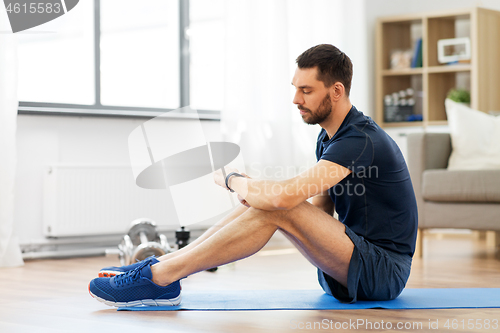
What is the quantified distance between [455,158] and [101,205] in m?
1.98

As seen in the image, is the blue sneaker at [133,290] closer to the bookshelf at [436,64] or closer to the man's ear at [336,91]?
the man's ear at [336,91]

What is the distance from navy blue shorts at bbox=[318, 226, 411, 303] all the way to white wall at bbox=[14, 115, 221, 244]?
6.72 ft

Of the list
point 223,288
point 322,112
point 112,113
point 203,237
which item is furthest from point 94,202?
point 322,112

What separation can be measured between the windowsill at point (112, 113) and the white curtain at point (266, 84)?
0.77 feet

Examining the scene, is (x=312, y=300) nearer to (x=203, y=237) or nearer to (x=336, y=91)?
(x=203, y=237)

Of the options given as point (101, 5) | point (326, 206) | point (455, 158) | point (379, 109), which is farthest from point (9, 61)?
point (379, 109)

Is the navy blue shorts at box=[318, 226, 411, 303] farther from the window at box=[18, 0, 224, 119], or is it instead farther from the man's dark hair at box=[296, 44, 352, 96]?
the window at box=[18, 0, 224, 119]

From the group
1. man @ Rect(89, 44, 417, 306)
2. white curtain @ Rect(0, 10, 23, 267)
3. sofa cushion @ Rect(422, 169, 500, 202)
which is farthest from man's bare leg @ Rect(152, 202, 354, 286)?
white curtain @ Rect(0, 10, 23, 267)

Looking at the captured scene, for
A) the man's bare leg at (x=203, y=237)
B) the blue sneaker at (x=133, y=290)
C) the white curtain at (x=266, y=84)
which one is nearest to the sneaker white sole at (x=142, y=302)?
the blue sneaker at (x=133, y=290)

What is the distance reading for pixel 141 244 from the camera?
268cm

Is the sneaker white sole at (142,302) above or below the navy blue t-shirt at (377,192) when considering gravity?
below

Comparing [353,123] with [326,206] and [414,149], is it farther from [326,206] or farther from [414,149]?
[414,149]

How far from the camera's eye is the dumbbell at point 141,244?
2.63 meters

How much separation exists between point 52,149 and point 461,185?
2180 millimetres
